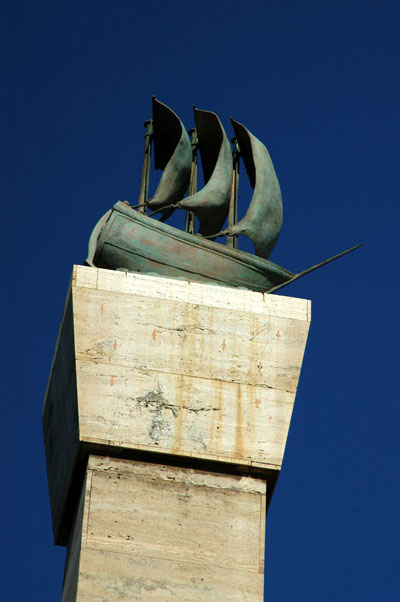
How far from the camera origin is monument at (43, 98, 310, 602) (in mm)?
24484

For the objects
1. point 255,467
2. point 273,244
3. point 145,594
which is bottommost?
point 145,594

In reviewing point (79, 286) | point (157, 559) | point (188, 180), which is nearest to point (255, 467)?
point (157, 559)

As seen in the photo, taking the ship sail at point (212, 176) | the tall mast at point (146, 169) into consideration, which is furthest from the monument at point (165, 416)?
the tall mast at point (146, 169)

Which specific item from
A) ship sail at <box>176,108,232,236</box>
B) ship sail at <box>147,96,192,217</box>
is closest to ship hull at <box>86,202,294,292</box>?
ship sail at <box>176,108,232,236</box>

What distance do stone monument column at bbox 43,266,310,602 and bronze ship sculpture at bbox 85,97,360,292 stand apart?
101 cm

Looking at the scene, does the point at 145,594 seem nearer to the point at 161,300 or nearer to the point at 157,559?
the point at 157,559

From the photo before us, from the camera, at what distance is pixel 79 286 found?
2589 cm

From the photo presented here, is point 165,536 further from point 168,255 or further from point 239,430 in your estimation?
point 168,255

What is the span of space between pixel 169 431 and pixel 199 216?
221 inches

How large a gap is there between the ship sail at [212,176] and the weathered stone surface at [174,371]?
136 inches

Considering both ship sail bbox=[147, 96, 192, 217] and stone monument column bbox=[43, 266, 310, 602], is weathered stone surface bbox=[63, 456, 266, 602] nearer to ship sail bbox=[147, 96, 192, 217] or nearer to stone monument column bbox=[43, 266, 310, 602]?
stone monument column bbox=[43, 266, 310, 602]

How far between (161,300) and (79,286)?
1299 millimetres

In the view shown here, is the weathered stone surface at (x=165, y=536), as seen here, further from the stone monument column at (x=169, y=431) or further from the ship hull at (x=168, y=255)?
the ship hull at (x=168, y=255)

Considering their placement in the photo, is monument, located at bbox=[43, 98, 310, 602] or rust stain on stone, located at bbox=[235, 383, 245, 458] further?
rust stain on stone, located at bbox=[235, 383, 245, 458]
